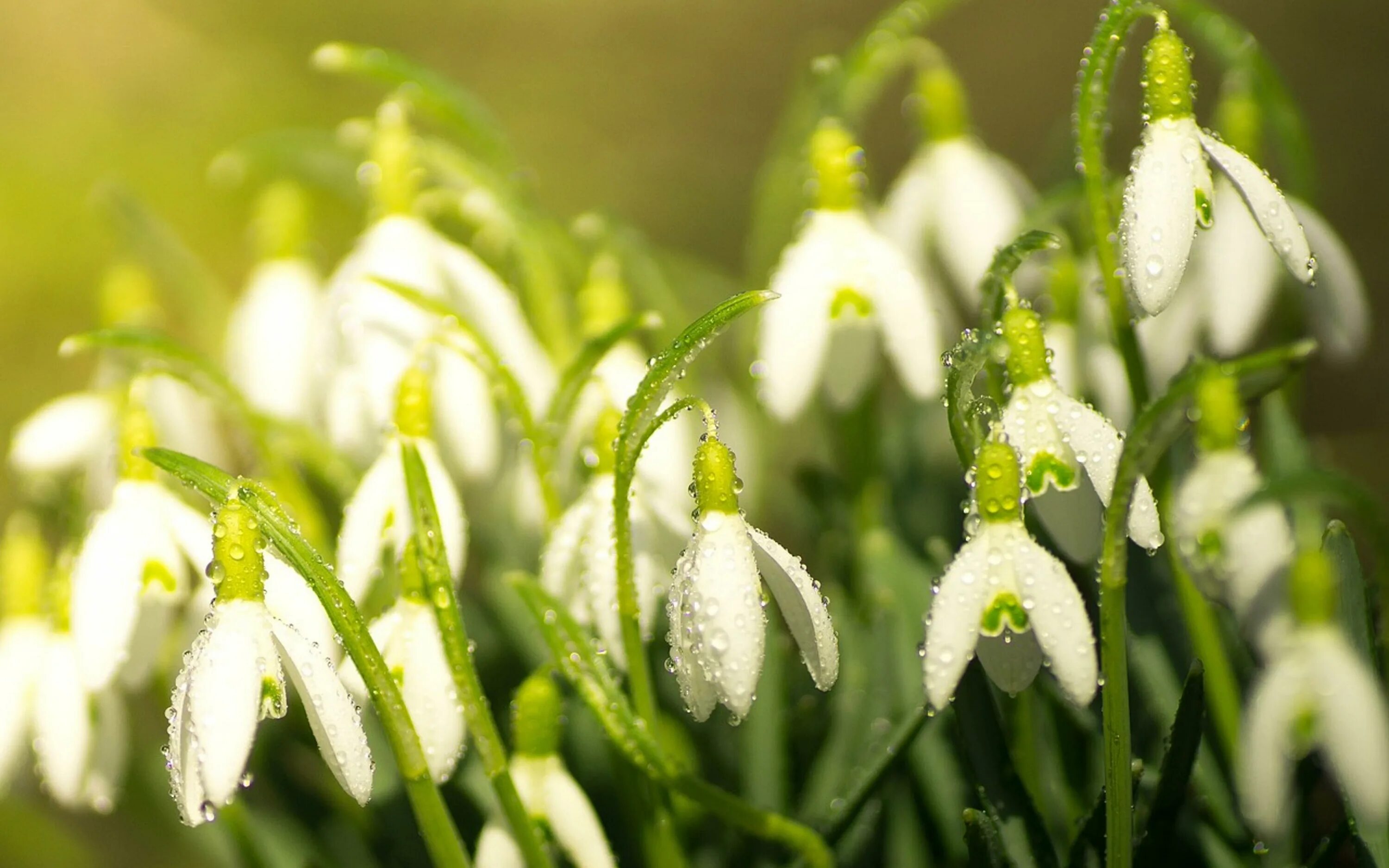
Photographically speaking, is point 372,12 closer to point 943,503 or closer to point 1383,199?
point 1383,199

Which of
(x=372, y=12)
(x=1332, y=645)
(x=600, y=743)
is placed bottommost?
(x=1332, y=645)

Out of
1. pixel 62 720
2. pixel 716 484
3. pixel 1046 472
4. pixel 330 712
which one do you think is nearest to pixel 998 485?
pixel 1046 472

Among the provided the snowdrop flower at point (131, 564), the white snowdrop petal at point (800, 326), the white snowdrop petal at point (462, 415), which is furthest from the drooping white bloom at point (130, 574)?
the white snowdrop petal at point (800, 326)

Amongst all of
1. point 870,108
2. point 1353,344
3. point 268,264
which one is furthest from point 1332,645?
point 870,108

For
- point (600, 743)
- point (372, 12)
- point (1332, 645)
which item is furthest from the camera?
point (372, 12)

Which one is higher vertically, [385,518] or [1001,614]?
[385,518]

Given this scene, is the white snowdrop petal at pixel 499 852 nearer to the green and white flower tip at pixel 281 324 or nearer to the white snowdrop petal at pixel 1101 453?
the white snowdrop petal at pixel 1101 453

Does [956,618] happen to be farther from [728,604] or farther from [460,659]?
[460,659]
